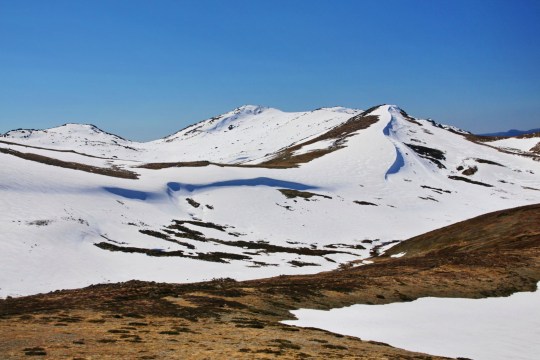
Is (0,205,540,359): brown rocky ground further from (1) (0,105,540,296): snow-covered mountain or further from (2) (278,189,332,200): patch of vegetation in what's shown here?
(2) (278,189,332,200): patch of vegetation

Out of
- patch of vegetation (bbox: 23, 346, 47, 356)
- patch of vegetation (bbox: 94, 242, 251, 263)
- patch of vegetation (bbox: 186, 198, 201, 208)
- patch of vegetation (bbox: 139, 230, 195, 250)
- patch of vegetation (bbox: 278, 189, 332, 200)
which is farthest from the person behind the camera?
patch of vegetation (bbox: 278, 189, 332, 200)

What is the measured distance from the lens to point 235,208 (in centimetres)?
8581

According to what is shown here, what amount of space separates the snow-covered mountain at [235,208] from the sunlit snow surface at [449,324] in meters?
21.5

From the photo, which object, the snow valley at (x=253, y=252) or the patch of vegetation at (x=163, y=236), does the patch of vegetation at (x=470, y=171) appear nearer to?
the snow valley at (x=253, y=252)

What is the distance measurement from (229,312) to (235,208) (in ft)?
196

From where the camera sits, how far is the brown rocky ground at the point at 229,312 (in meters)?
17.5

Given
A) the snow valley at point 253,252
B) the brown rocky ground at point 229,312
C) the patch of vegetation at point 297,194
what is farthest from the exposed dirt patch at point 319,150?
the brown rocky ground at point 229,312

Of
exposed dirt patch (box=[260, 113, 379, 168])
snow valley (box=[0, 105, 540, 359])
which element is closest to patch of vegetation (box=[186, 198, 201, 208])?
snow valley (box=[0, 105, 540, 359])

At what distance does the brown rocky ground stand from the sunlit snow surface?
1645 millimetres

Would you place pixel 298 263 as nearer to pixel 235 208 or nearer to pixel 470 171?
pixel 235 208

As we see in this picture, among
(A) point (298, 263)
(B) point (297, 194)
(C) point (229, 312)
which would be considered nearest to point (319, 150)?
(B) point (297, 194)

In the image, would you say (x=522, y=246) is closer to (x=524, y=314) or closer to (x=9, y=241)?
(x=524, y=314)

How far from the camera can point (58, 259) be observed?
44.2 meters

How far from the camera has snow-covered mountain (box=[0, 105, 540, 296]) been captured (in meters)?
47.2
